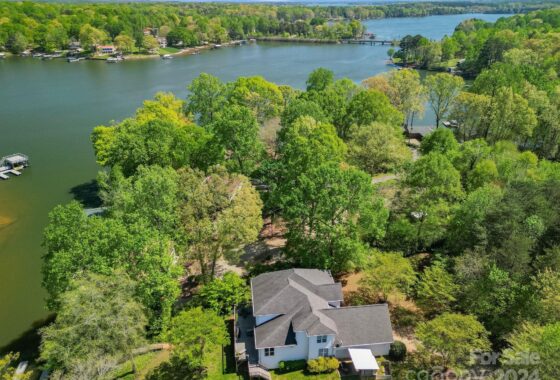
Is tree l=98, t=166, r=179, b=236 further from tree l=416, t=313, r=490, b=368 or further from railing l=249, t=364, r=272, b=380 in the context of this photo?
tree l=416, t=313, r=490, b=368

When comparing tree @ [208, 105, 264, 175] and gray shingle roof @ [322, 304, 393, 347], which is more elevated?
tree @ [208, 105, 264, 175]

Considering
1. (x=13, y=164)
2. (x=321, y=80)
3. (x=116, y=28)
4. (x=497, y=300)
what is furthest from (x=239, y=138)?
(x=116, y=28)

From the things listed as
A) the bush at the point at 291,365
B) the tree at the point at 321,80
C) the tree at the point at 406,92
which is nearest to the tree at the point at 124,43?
the tree at the point at 321,80

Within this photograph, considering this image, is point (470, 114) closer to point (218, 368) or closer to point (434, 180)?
point (434, 180)

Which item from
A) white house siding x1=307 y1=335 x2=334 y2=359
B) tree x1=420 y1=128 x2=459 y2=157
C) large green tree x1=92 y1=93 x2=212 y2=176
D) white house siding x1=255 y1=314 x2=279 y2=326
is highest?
large green tree x1=92 y1=93 x2=212 y2=176

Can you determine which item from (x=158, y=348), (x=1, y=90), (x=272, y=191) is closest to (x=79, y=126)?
(x=1, y=90)

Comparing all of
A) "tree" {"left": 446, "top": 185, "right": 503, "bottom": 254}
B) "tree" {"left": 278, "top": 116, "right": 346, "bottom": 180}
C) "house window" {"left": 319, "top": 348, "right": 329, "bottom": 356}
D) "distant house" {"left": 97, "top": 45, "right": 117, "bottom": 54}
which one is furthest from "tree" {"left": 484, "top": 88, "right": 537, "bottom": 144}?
"distant house" {"left": 97, "top": 45, "right": 117, "bottom": 54}
